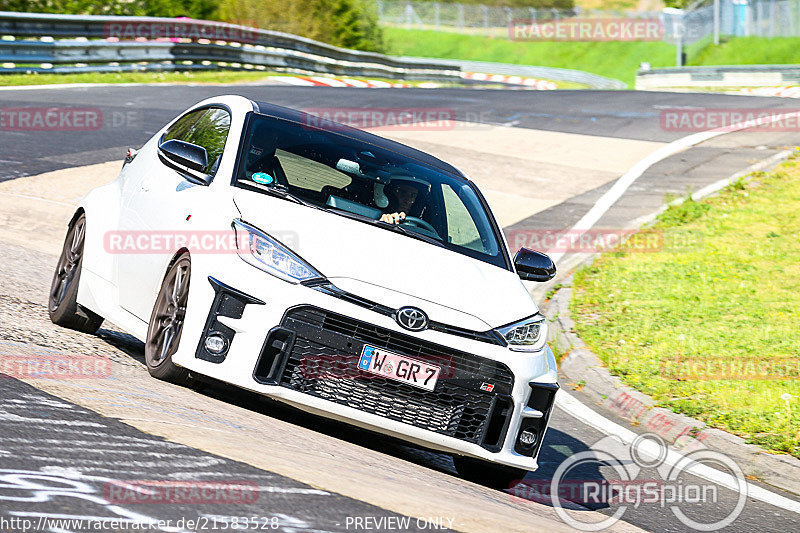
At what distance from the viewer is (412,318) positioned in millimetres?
5453

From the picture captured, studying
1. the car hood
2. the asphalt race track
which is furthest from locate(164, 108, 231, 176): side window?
the asphalt race track

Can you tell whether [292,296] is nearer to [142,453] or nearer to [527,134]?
[142,453]

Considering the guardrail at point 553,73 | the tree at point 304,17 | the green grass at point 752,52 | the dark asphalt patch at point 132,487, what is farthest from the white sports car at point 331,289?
the guardrail at point 553,73

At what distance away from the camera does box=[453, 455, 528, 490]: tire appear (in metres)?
5.96

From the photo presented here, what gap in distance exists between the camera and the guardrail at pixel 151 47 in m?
23.6

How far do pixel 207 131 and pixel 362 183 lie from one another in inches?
43.3

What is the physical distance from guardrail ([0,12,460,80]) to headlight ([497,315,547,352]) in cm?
1958

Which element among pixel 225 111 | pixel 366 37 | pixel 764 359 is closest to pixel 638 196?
pixel 764 359

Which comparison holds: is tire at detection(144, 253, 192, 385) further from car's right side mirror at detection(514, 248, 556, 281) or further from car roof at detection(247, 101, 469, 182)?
car's right side mirror at detection(514, 248, 556, 281)

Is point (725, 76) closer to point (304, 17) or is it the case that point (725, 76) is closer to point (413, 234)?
point (304, 17)

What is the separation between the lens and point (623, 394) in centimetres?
858

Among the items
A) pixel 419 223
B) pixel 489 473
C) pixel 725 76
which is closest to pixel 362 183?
pixel 419 223

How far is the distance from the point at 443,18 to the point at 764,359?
7434 centimetres

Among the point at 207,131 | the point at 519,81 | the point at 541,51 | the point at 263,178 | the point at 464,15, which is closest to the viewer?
the point at 263,178
